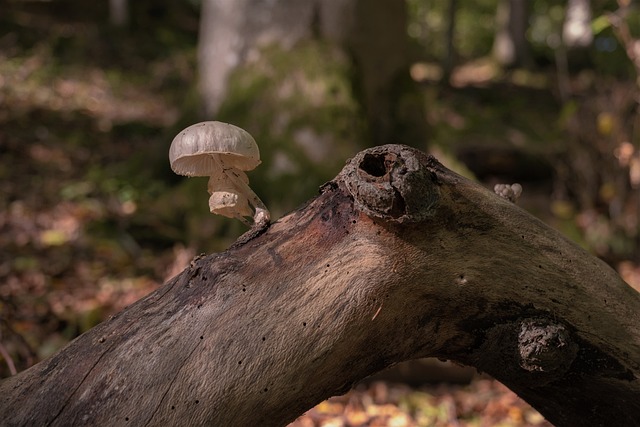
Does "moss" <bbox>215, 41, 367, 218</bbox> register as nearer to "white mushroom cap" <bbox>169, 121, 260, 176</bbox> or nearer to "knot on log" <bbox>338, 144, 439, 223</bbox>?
"white mushroom cap" <bbox>169, 121, 260, 176</bbox>

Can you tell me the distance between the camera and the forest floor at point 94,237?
10.7 feet

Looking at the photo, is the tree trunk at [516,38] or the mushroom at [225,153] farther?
the tree trunk at [516,38]

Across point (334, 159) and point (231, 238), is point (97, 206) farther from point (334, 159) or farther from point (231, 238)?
point (334, 159)

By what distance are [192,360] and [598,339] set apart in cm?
105

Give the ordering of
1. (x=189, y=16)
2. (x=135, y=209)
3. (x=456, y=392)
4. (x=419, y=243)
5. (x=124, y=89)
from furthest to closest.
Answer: (x=189, y=16) < (x=124, y=89) < (x=135, y=209) < (x=456, y=392) < (x=419, y=243)

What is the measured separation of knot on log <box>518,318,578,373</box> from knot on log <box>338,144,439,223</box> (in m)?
0.43

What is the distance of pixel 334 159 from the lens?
4.12 metres

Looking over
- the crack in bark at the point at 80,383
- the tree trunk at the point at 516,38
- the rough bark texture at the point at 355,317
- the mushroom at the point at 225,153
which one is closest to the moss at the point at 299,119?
the mushroom at the point at 225,153

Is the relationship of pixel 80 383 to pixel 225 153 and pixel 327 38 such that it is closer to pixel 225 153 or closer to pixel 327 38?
pixel 225 153

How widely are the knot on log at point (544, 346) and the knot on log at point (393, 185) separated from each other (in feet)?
1.42

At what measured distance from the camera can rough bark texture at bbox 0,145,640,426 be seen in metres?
1.36

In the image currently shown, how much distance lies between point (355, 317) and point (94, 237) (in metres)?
3.41

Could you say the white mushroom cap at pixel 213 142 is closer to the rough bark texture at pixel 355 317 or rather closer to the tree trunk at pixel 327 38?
the rough bark texture at pixel 355 317

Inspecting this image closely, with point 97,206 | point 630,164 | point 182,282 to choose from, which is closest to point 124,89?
point 97,206
